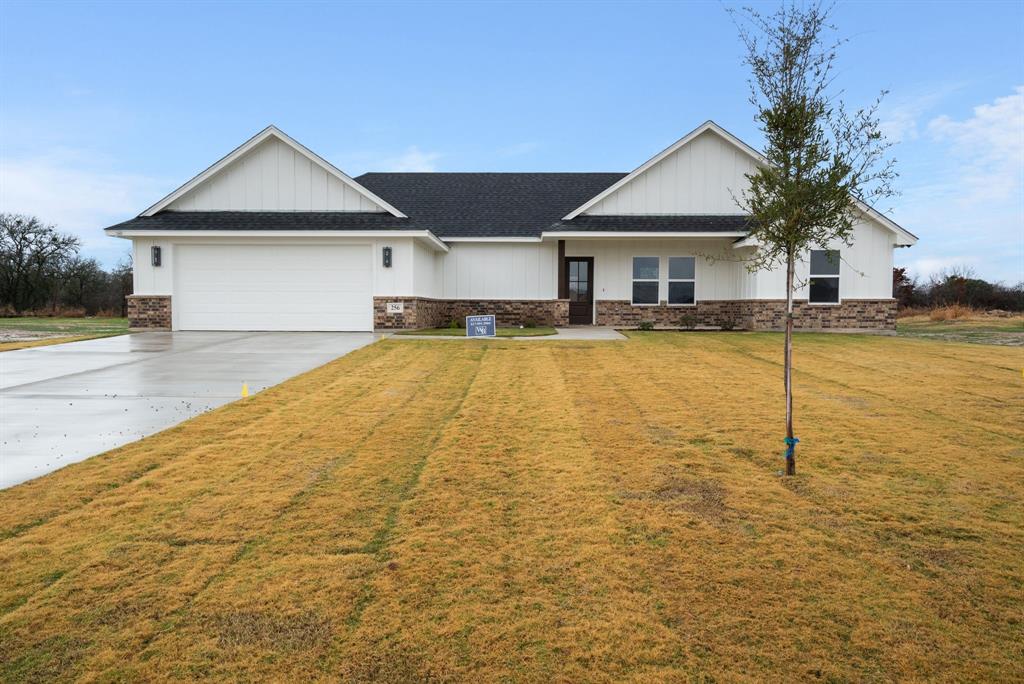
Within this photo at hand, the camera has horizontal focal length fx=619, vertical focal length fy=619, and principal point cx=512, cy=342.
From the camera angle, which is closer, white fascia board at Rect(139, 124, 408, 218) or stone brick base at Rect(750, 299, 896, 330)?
white fascia board at Rect(139, 124, 408, 218)

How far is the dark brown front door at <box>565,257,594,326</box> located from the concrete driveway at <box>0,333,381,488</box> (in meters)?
9.03

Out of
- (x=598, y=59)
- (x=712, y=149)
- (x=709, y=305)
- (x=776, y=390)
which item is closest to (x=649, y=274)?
(x=709, y=305)

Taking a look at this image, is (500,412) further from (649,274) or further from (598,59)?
(598,59)

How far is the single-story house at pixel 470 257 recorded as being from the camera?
752 inches

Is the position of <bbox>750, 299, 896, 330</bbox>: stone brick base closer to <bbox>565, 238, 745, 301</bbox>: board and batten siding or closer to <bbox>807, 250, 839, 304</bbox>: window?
<bbox>807, 250, 839, 304</bbox>: window

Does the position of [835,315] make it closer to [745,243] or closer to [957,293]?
[745,243]

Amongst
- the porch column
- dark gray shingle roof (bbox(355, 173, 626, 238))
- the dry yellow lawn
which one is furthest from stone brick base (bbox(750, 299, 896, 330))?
the dry yellow lawn

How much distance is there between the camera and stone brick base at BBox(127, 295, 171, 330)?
62.9ft

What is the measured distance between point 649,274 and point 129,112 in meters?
19.3

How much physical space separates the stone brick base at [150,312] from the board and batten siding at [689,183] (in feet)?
46.7

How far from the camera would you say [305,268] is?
62.6ft

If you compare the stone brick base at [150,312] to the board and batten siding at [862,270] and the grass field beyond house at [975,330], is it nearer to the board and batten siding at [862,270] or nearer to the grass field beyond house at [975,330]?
the board and batten siding at [862,270]

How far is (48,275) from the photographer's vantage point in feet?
141

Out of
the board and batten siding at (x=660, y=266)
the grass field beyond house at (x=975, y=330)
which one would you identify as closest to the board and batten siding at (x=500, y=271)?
the board and batten siding at (x=660, y=266)
